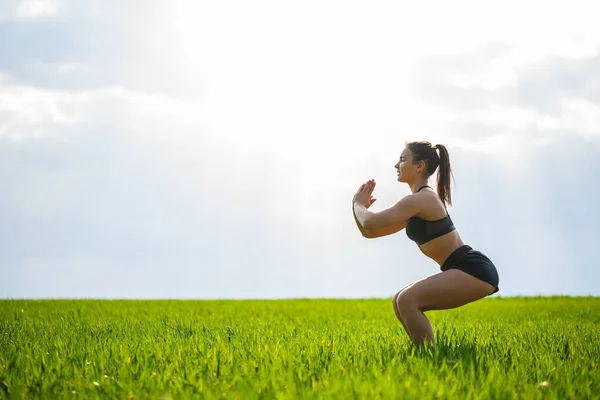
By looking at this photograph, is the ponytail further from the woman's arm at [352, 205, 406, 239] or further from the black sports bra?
the woman's arm at [352, 205, 406, 239]

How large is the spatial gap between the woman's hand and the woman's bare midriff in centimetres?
71

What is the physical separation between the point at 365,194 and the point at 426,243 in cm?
78

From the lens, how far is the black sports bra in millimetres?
6008

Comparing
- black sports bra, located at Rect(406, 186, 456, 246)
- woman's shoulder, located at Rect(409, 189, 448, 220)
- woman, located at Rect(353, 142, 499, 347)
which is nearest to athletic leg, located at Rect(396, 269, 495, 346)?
woman, located at Rect(353, 142, 499, 347)

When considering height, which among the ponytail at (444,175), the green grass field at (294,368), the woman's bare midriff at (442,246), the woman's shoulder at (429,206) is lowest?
the green grass field at (294,368)

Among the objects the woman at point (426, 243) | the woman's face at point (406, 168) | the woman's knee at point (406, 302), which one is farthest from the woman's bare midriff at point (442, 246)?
the woman's face at point (406, 168)

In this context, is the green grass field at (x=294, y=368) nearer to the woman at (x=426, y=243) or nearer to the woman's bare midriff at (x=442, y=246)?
the woman at (x=426, y=243)

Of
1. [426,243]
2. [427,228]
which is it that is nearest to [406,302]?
[426,243]

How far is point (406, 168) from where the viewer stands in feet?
20.6

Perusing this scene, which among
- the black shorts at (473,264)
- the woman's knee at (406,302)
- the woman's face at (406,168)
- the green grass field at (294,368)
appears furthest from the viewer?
the woman's face at (406,168)

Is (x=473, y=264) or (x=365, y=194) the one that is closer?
(x=473, y=264)

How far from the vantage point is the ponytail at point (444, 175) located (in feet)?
20.9

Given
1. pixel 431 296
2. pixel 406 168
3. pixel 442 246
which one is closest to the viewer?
pixel 431 296

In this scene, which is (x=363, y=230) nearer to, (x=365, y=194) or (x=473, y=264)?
(x=365, y=194)
